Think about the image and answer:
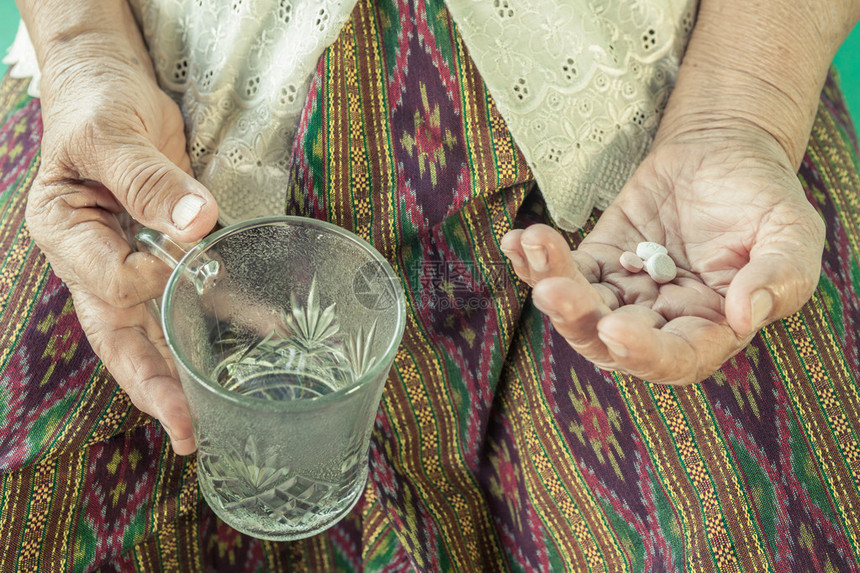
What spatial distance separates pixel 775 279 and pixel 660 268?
117 millimetres

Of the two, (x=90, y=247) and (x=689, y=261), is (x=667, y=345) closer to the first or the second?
(x=689, y=261)

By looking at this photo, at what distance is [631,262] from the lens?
29.4 inches

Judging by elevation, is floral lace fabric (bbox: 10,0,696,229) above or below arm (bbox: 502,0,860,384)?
above

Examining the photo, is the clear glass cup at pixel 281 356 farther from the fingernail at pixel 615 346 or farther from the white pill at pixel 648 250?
the white pill at pixel 648 250

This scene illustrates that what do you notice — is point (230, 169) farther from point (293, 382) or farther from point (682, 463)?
point (682, 463)

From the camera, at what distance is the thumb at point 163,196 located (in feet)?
2.22

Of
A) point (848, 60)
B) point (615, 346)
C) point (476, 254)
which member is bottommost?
point (848, 60)

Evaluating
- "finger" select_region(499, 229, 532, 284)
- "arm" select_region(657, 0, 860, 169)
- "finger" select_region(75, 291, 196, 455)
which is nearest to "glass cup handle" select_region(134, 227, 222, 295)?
"finger" select_region(75, 291, 196, 455)

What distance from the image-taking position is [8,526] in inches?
29.3

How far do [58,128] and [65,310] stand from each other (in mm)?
204

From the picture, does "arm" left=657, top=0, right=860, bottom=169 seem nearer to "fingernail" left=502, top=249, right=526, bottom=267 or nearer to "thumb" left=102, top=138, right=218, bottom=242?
"fingernail" left=502, top=249, right=526, bottom=267

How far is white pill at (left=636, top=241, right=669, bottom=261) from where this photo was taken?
764 mm

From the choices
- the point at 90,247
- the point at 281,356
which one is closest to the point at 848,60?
the point at 281,356

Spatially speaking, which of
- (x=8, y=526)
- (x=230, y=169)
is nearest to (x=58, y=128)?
(x=230, y=169)
